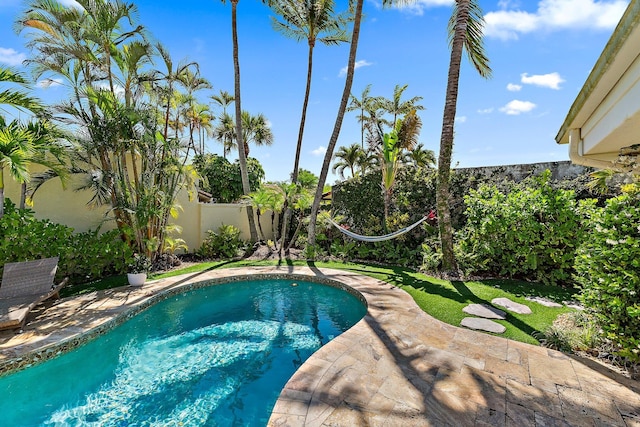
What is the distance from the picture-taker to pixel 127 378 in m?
3.66

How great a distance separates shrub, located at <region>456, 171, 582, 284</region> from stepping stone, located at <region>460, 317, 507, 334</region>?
2.58 metres

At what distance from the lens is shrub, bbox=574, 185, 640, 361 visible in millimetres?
2980

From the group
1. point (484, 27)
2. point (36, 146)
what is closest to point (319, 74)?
point (484, 27)

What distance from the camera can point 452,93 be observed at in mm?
6461

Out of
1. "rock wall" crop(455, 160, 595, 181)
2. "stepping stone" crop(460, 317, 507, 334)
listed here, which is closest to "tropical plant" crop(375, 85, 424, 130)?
"rock wall" crop(455, 160, 595, 181)

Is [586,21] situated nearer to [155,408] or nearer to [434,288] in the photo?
[434,288]

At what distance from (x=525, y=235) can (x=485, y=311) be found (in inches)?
94.9

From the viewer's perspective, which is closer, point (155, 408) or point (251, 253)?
point (155, 408)

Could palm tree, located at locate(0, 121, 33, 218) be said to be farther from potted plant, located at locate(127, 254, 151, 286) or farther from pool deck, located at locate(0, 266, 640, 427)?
potted plant, located at locate(127, 254, 151, 286)

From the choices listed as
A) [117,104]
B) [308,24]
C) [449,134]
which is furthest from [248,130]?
[449,134]

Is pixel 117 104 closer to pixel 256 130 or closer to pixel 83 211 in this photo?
pixel 83 211

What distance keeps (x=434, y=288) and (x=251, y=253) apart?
21.8 feet

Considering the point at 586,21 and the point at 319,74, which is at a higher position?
the point at 319,74

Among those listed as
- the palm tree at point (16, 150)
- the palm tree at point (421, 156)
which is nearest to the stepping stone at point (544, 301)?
the palm tree at point (16, 150)
